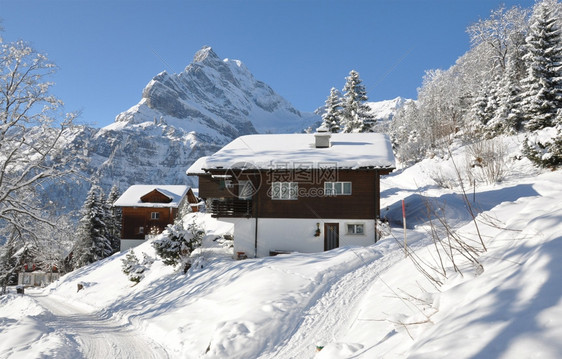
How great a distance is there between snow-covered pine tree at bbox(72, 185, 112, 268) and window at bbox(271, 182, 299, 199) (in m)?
31.8

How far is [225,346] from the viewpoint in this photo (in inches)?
295

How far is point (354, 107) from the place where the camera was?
39125 millimetres

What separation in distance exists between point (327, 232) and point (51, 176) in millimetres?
14941

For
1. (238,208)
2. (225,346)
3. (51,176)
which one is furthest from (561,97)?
(51,176)

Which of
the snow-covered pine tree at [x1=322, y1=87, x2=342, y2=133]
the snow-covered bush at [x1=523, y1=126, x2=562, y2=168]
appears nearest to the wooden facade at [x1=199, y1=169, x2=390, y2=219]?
the snow-covered bush at [x1=523, y1=126, x2=562, y2=168]

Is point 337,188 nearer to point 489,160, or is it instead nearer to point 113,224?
point 489,160

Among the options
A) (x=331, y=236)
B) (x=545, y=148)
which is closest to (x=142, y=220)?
(x=331, y=236)

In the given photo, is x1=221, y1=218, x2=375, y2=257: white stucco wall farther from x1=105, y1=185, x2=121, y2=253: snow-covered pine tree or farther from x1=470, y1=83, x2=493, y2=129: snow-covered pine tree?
x1=105, y1=185, x2=121, y2=253: snow-covered pine tree

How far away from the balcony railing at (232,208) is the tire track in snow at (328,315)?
30.7 ft

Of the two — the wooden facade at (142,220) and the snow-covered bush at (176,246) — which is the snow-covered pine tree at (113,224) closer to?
→ the wooden facade at (142,220)

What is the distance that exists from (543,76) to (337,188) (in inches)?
931

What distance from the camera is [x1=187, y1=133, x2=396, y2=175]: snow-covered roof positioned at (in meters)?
19.0

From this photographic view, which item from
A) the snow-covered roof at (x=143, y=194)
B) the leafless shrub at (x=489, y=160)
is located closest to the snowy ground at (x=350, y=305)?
the leafless shrub at (x=489, y=160)

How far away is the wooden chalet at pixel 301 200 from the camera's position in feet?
63.2
